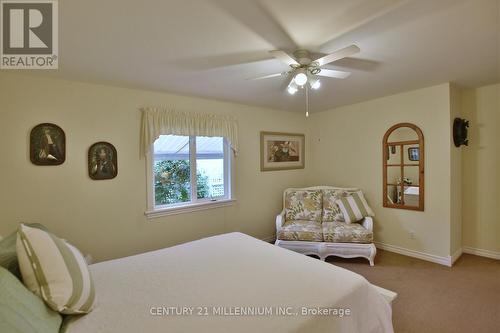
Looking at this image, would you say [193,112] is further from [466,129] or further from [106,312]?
[466,129]

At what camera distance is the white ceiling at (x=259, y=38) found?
1.50m

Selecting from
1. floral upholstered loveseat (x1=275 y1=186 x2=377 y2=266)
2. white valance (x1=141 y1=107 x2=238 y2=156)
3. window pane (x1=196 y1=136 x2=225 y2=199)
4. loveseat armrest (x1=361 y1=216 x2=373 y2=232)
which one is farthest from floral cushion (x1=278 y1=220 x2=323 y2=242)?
white valance (x1=141 y1=107 x2=238 y2=156)

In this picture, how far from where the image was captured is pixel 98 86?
8.75 ft

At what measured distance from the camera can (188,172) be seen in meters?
3.41

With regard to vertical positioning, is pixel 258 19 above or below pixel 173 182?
above

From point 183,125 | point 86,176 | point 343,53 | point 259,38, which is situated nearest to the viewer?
point 343,53

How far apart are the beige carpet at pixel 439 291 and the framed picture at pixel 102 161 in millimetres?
2977

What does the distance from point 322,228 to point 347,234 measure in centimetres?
33

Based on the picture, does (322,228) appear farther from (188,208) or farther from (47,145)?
(47,145)

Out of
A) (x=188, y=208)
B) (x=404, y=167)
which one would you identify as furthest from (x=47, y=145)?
(x=404, y=167)

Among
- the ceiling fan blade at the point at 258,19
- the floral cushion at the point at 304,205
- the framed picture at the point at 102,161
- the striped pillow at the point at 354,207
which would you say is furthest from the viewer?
the floral cushion at the point at 304,205

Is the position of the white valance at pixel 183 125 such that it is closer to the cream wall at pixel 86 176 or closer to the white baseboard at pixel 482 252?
the cream wall at pixel 86 176

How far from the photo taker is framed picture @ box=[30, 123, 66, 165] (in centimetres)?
234

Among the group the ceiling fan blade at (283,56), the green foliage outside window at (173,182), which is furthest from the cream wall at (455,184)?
the green foliage outside window at (173,182)
